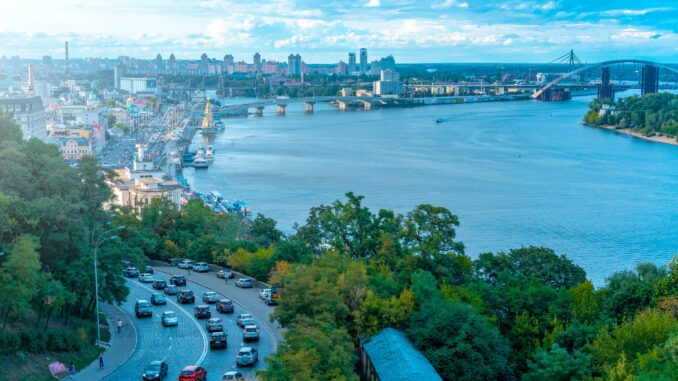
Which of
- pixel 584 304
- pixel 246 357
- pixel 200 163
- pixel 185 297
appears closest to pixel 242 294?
pixel 185 297

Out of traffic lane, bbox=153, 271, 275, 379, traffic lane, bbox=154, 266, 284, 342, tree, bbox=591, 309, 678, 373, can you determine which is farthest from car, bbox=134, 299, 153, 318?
tree, bbox=591, 309, 678, 373

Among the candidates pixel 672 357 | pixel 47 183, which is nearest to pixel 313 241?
pixel 47 183

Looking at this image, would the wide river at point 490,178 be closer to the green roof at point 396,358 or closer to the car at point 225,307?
the car at point 225,307

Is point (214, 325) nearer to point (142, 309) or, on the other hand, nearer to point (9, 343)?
point (142, 309)

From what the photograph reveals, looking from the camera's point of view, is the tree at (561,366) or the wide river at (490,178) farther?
the wide river at (490,178)

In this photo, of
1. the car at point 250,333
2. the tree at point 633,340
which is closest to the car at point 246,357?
the car at point 250,333

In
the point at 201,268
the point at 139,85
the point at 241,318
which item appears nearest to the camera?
the point at 241,318
